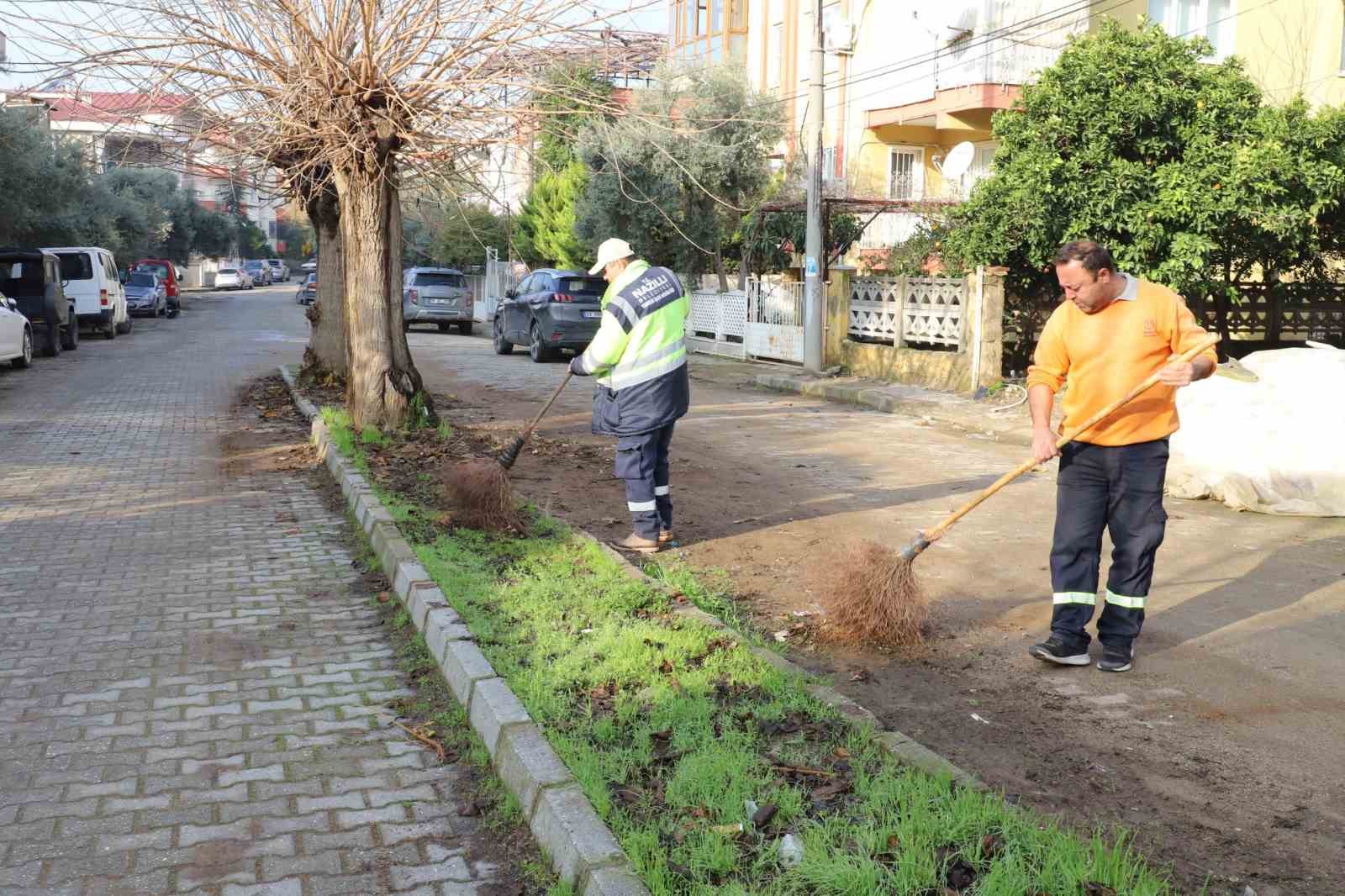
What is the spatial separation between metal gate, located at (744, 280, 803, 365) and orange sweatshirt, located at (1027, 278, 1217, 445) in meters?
15.0

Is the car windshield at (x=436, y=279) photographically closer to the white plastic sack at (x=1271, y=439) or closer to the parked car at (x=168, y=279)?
the parked car at (x=168, y=279)

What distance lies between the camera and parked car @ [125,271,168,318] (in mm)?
37156

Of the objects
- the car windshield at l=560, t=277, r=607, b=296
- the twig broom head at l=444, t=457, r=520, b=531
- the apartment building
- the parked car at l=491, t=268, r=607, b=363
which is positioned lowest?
the twig broom head at l=444, t=457, r=520, b=531

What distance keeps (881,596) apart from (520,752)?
204 cm

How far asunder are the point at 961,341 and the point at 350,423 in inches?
330

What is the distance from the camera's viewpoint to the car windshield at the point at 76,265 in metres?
25.8

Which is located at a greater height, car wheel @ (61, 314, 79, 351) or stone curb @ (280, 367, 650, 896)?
car wheel @ (61, 314, 79, 351)

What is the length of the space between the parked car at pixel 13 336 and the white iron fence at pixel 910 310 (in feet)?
42.1

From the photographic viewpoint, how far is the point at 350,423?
11.1 metres

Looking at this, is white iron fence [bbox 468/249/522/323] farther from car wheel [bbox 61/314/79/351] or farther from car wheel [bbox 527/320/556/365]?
car wheel [bbox 527/320/556/365]

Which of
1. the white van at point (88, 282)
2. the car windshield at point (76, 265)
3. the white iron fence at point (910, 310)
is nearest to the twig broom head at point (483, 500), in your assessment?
the white iron fence at point (910, 310)

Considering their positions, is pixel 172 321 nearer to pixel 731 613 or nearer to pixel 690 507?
pixel 690 507

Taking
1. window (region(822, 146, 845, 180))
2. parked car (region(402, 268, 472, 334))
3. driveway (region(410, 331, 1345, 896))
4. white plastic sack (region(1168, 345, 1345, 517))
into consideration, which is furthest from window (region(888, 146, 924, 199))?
white plastic sack (region(1168, 345, 1345, 517))

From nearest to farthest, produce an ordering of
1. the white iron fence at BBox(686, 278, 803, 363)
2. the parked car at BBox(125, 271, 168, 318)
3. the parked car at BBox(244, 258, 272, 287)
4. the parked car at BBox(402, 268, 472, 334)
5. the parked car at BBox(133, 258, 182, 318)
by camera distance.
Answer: the white iron fence at BBox(686, 278, 803, 363) → the parked car at BBox(402, 268, 472, 334) → the parked car at BBox(125, 271, 168, 318) → the parked car at BBox(133, 258, 182, 318) → the parked car at BBox(244, 258, 272, 287)
